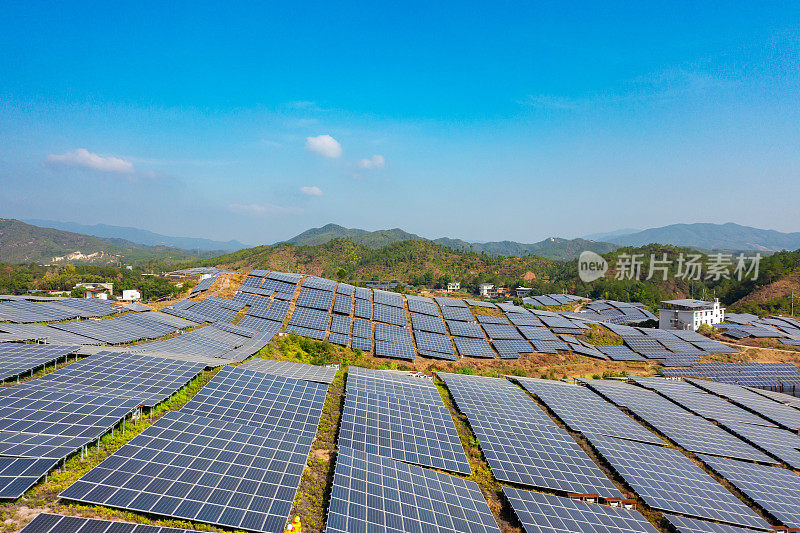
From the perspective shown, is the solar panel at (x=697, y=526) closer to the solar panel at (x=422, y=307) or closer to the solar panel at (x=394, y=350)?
the solar panel at (x=394, y=350)

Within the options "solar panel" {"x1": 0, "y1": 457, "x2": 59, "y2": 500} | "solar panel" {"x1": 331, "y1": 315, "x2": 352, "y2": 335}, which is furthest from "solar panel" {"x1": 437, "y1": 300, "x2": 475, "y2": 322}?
"solar panel" {"x1": 0, "y1": 457, "x2": 59, "y2": 500}

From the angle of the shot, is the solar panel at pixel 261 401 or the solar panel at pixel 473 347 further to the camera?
the solar panel at pixel 473 347

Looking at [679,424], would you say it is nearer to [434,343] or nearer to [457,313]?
[434,343]

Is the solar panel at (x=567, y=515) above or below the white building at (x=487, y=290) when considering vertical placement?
below

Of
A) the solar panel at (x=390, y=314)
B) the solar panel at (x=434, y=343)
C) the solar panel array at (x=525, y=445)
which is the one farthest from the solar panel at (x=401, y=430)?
the solar panel at (x=390, y=314)

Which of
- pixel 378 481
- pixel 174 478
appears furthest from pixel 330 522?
pixel 174 478

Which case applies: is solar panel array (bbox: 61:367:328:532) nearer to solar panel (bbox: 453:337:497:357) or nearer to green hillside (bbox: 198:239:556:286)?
solar panel (bbox: 453:337:497:357)
